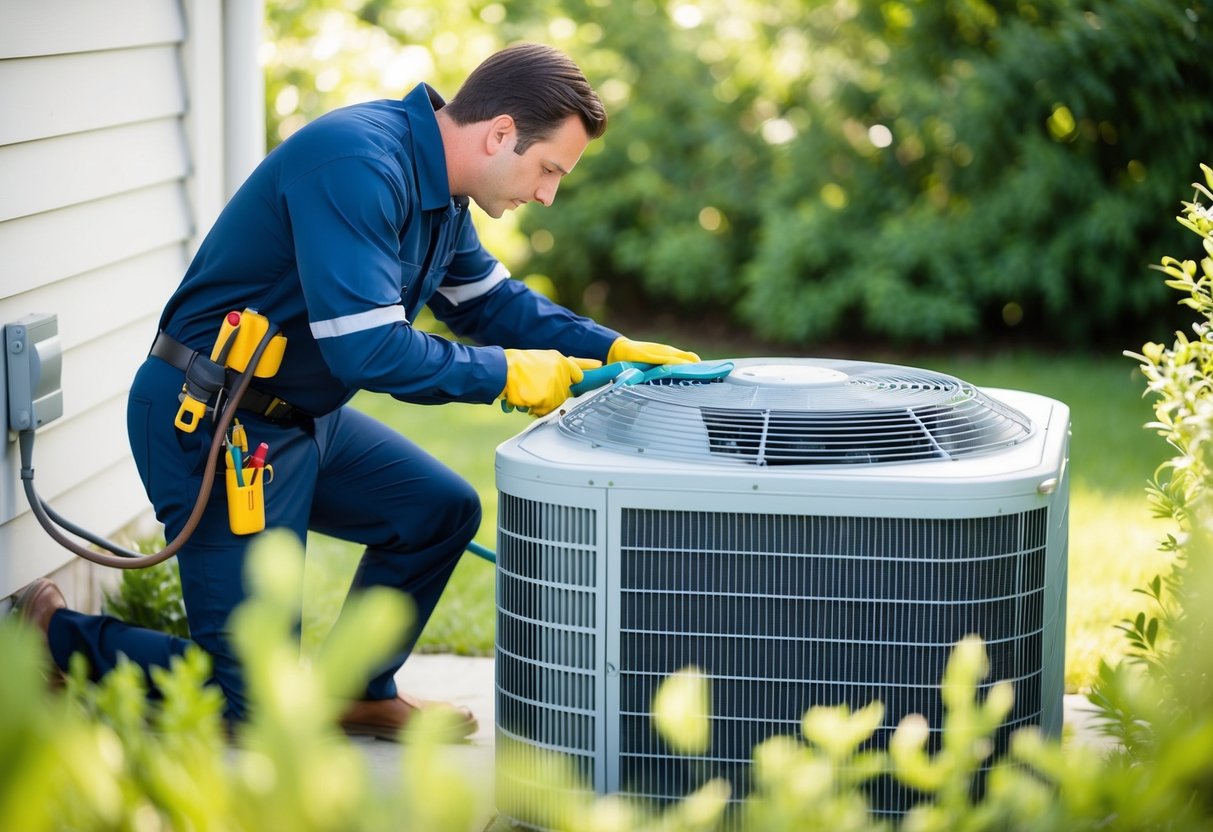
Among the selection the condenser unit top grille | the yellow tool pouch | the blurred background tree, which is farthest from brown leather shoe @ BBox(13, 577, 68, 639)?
the blurred background tree

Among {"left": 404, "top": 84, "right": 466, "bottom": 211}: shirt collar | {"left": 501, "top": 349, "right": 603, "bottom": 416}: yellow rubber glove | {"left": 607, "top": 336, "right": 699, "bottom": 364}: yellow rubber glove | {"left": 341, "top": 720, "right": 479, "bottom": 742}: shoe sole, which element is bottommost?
{"left": 341, "top": 720, "right": 479, "bottom": 742}: shoe sole

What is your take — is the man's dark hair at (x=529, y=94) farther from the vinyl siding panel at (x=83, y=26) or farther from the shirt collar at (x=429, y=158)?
the vinyl siding panel at (x=83, y=26)

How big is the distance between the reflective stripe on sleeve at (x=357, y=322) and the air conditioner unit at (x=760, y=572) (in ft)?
1.02

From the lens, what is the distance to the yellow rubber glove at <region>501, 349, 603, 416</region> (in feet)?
8.07

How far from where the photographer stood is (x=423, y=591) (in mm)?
3033

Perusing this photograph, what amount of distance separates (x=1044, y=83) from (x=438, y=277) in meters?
5.43

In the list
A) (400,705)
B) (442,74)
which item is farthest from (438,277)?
(442,74)

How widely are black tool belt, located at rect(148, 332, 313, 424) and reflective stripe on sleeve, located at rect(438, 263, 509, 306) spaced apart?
52 cm

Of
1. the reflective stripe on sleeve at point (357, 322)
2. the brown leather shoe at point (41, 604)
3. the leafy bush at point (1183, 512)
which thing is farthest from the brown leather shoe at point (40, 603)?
the leafy bush at point (1183, 512)

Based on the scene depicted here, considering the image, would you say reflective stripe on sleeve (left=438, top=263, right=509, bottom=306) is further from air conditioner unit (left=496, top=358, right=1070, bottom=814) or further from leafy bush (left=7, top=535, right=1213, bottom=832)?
leafy bush (left=7, top=535, right=1213, bottom=832)

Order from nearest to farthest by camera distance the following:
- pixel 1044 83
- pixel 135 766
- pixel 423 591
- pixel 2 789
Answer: pixel 2 789, pixel 135 766, pixel 423 591, pixel 1044 83

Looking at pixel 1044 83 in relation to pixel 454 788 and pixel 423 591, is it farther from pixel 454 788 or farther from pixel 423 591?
pixel 454 788

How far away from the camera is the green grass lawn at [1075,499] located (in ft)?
12.3

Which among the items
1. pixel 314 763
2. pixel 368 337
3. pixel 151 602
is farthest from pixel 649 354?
pixel 314 763
